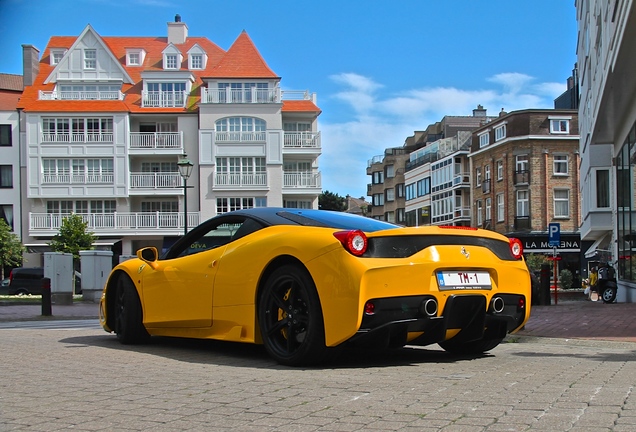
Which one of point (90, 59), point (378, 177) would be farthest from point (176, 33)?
point (378, 177)

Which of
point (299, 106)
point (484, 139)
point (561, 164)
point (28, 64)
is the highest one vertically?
point (28, 64)

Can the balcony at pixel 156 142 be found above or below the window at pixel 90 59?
below

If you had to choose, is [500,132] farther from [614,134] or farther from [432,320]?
[432,320]

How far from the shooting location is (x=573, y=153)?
222 ft

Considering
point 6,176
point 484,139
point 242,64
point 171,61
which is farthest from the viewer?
point 484,139

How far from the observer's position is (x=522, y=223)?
68.6 m

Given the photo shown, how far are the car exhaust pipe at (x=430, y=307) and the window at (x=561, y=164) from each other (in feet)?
215

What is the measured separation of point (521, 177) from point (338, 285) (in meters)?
65.6

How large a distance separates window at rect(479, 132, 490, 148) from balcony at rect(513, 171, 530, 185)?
680 cm

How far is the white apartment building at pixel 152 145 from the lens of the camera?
57.9 meters

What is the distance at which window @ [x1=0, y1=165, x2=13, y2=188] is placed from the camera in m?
58.9

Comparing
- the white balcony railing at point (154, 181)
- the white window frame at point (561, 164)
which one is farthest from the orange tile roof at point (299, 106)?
the white window frame at point (561, 164)

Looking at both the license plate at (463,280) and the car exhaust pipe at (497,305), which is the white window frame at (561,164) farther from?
the license plate at (463,280)

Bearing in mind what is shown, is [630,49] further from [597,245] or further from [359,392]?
[597,245]
